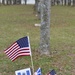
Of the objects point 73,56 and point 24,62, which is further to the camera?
point 73,56

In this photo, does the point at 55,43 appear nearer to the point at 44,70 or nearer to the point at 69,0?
the point at 44,70

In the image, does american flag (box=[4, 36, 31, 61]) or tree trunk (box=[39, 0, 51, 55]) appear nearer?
american flag (box=[4, 36, 31, 61])

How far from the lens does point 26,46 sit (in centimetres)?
674

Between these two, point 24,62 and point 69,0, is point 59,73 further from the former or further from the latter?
point 69,0

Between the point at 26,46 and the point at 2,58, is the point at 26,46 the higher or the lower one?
the higher one

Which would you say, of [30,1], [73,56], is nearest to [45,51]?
[73,56]

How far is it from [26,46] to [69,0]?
154ft

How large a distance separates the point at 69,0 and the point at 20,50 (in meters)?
47.1

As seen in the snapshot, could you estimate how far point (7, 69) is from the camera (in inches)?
311

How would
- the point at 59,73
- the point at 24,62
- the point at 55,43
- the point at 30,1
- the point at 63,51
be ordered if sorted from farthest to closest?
A: 1. the point at 30,1
2. the point at 55,43
3. the point at 63,51
4. the point at 24,62
5. the point at 59,73

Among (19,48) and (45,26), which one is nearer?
(19,48)

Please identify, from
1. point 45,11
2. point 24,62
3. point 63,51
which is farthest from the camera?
point 63,51

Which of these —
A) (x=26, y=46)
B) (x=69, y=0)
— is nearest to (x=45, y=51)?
(x=26, y=46)

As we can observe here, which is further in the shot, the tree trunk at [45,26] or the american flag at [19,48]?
the tree trunk at [45,26]
